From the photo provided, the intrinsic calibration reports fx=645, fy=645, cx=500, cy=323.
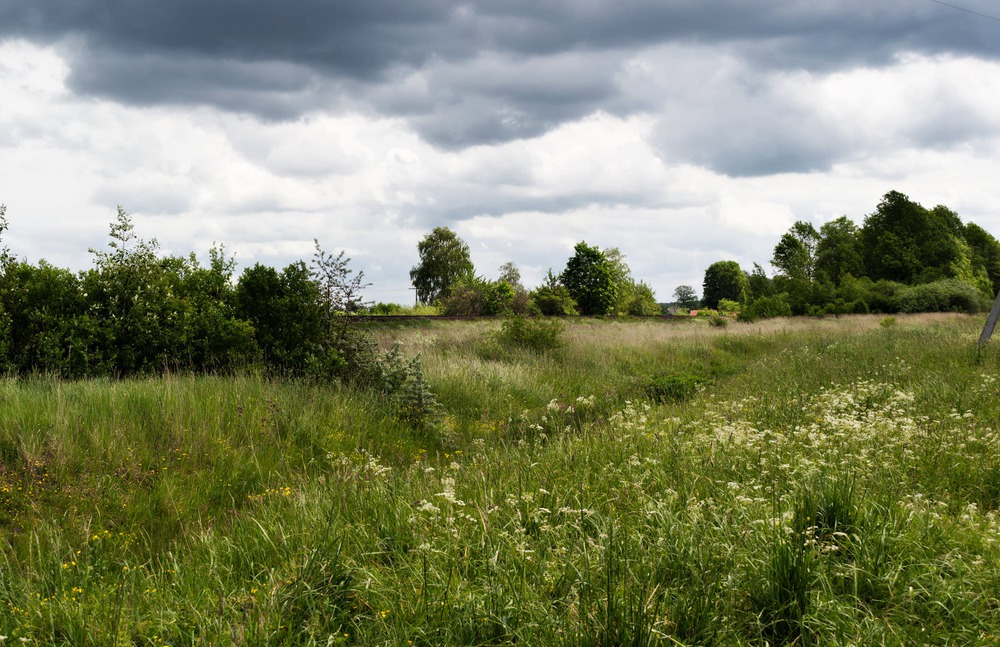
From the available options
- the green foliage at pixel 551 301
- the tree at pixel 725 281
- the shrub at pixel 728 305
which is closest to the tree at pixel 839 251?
the shrub at pixel 728 305

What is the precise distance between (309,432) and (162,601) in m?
3.97

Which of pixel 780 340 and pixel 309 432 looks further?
pixel 780 340

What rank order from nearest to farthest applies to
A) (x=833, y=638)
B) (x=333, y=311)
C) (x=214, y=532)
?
(x=833, y=638) → (x=214, y=532) → (x=333, y=311)

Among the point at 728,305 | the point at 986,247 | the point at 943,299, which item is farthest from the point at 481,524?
the point at 986,247

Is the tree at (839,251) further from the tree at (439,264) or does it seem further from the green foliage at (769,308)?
the tree at (439,264)

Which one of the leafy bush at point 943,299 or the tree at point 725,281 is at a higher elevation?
the tree at point 725,281

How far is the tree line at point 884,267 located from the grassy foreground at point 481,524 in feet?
83.0

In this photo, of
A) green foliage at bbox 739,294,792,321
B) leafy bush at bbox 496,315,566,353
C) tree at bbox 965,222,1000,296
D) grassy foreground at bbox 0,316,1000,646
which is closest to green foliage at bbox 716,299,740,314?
tree at bbox 965,222,1000,296

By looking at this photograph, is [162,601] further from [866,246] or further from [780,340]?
→ [866,246]

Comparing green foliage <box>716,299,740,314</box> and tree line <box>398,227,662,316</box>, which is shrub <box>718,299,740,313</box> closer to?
green foliage <box>716,299,740,314</box>

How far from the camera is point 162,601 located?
3406mm

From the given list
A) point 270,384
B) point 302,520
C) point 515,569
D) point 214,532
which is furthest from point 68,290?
point 515,569

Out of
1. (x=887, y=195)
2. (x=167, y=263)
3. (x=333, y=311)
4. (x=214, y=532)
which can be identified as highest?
(x=887, y=195)

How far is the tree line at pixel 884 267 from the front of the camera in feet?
112
